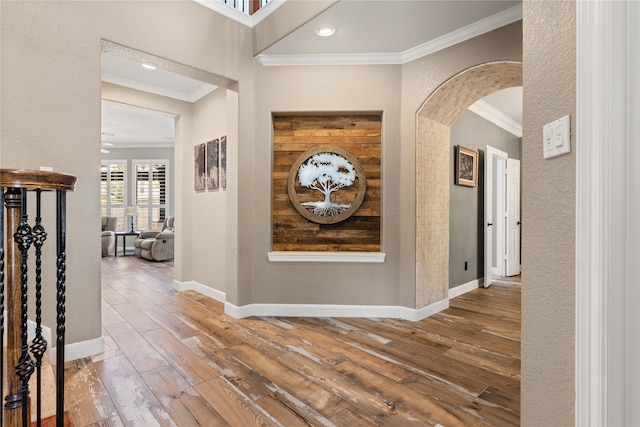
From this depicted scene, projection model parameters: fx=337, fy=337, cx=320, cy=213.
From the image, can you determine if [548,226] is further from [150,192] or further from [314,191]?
[150,192]

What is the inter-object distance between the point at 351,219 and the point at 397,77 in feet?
4.76

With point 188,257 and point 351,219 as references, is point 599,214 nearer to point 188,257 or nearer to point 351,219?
point 351,219

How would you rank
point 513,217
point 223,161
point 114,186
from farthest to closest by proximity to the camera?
point 114,186
point 513,217
point 223,161

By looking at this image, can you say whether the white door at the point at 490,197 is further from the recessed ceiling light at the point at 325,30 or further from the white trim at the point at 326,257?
the recessed ceiling light at the point at 325,30

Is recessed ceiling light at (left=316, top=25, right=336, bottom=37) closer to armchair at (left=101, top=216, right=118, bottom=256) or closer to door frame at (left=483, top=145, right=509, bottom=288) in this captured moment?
door frame at (left=483, top=145, right=509, bottom=288)

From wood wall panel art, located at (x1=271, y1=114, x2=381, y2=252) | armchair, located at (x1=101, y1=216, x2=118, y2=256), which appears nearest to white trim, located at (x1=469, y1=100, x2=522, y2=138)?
wood wall panel art, located at (x1=271, y1=114, x2=381, y2=252)

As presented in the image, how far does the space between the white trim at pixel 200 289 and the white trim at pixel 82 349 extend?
152 cm

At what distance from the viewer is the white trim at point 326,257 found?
3.29 meters

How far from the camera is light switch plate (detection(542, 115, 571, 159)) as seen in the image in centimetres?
96

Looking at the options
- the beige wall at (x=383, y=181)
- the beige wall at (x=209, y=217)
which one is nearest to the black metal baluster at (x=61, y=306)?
the beige wall at (x=383, y=181)

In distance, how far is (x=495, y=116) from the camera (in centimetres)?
506

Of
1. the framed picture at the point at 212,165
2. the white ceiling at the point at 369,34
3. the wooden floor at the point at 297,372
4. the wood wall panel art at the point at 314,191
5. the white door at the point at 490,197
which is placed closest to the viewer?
the wooden floor at the point at 297,372

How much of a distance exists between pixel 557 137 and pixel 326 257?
2501mm

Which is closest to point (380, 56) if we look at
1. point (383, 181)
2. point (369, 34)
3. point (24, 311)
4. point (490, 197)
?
point (369, 34)
